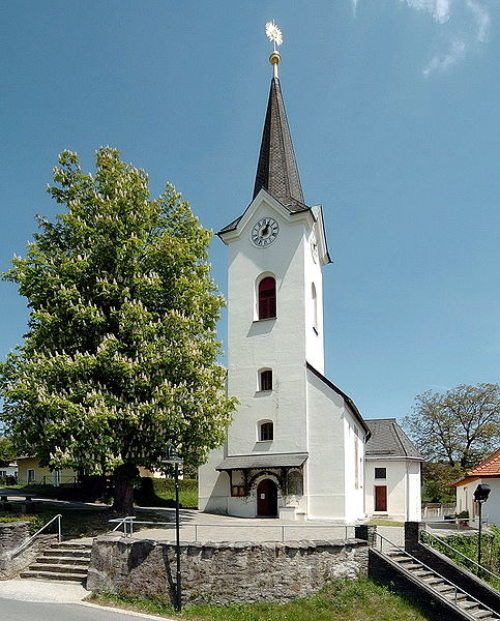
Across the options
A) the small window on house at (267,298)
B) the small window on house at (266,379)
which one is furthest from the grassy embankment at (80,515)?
the small window on house at (267,298)

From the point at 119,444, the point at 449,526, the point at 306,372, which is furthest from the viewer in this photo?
the point at 306,372

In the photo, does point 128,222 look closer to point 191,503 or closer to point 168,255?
point 168,255

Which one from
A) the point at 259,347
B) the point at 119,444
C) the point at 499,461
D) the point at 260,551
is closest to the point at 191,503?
the point at 259,347

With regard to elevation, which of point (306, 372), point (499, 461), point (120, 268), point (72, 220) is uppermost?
point (72, 220)

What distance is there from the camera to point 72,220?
2134 centimetres

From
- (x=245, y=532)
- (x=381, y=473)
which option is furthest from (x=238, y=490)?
(x=381, y=473)

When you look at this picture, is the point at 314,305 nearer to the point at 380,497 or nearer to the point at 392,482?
the point at 392,482

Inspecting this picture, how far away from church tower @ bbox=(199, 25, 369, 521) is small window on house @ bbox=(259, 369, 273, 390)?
5cm

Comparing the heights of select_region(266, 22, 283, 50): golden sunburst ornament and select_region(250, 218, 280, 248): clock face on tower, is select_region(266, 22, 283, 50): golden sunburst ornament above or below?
above

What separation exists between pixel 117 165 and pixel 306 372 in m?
12.8

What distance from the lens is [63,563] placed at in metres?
17.0

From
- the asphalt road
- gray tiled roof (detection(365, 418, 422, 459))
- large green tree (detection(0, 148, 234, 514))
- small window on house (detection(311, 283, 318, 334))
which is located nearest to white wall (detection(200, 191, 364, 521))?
small window on house (detection(311, 283, 318, 334))

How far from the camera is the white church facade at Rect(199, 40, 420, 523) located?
26969mm

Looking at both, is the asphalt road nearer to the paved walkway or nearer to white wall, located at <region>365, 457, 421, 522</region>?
the paved walkway
